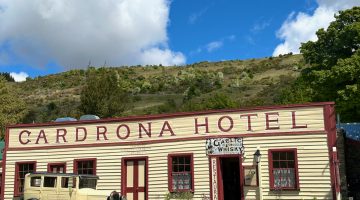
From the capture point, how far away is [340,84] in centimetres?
3045

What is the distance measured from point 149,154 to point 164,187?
5.16 ft

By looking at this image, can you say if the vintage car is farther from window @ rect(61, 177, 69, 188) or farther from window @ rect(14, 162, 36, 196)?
window @ rect(14, 162, 36, 196)

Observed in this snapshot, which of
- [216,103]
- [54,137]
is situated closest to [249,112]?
[54,137]

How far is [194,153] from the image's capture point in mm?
19750

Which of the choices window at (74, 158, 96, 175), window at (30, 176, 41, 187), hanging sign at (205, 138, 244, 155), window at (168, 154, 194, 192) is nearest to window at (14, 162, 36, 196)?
window at (74, 158, 96, 175)

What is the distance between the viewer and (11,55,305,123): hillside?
55031 mm

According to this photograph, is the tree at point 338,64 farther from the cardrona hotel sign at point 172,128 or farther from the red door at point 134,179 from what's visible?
the red door at point 134,179

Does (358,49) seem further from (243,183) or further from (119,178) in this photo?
(119,178)

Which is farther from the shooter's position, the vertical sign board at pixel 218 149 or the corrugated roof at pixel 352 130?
the corrugated roof at pixel 352 130

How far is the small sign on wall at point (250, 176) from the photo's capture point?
18.7 metres

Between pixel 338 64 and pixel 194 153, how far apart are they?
14526 mm

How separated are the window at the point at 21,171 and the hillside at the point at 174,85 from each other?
21.1m

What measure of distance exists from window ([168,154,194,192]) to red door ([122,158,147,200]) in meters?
1.28

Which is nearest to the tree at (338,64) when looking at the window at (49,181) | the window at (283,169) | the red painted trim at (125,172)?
the window at (283,169)
